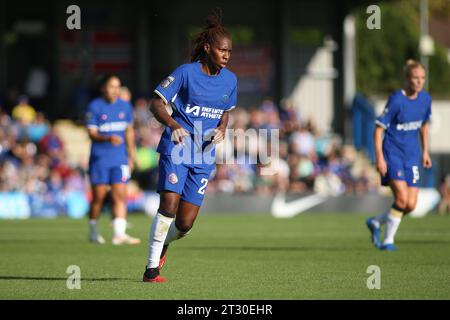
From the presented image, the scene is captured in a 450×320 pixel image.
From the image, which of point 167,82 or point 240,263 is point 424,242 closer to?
point 240,263

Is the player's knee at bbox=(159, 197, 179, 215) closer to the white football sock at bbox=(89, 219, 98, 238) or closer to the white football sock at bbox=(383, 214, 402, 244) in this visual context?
the white football sock at bbox=(383, 214, 402, 244)

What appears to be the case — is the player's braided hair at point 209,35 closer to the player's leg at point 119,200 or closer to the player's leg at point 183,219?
the player's leg at point 183,219

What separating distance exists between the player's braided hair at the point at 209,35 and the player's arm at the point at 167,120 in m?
0.70

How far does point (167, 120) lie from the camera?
374 inches

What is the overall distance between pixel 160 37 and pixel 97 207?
57.4ft

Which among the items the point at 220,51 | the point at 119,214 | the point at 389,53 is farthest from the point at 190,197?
the point at 389,53

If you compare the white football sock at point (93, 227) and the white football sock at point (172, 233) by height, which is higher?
the white football sock at point (172, 233)

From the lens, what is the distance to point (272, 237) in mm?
16656

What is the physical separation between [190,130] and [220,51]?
2.57ft

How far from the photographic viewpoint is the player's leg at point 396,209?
13.4 meters

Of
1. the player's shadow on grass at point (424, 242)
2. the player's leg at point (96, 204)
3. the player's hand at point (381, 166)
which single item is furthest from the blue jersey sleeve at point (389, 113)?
the player's leg at point (96, 204)

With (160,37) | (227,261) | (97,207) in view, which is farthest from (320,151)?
(227,261)

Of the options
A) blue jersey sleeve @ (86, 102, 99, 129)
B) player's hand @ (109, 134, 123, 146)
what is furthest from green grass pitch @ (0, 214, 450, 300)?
blue jersey sleeve @ (86, 102, 99, 129)
